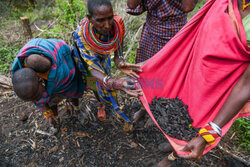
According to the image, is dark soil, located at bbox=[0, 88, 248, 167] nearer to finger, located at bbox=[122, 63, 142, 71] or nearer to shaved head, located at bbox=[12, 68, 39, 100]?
finger, located at bbox=[122, 63, 142, 71]

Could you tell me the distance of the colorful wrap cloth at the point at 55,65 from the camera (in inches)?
56.6

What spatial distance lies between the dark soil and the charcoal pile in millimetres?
624

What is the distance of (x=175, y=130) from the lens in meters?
1.46

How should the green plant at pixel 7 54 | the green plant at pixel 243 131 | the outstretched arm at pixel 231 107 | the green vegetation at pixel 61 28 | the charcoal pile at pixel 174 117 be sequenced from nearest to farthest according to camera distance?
the outstretched arm at pixel 231 107 → the charcoal pile at pixel 174 117 → the green plant at pixel 243 131 → the green vegetation at pixel 61 28 → the green plant at pixel 7 54

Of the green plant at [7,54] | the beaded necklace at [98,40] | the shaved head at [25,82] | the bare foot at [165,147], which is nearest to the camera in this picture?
the shaved head at [25,82]

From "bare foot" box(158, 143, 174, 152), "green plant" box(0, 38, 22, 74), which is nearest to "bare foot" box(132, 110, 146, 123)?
"bare foot" box(158, 143, 174, 152)

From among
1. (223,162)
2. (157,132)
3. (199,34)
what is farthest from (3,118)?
(223,162)

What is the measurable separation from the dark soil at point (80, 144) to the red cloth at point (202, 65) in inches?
28.1

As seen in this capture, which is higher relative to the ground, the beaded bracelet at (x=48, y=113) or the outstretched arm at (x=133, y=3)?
the outstretched arm at (x=133, y=3)

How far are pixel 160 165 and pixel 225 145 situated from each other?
3.40 feet

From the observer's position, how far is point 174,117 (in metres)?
1.55

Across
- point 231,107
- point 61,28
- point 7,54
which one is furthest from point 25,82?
point 7,54

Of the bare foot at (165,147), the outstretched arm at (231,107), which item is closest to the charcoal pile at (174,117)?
the outstretched arm at (231,107)

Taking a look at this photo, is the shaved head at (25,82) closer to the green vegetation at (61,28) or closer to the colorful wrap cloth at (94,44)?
the colorful wrap cloth at (94,44)
